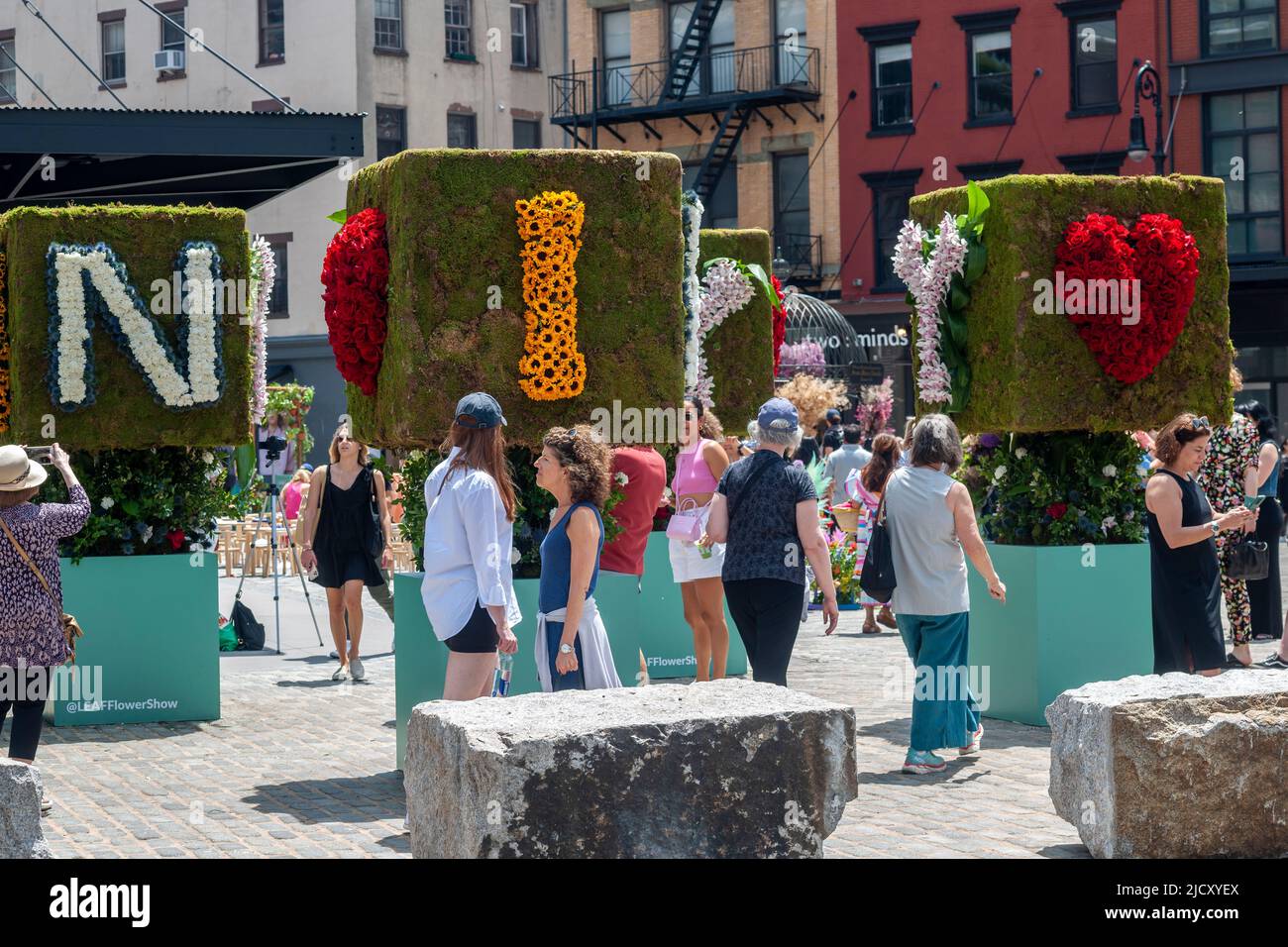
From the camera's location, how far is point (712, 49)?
3941 centimetres

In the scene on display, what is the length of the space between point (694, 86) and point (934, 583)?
1255 inches

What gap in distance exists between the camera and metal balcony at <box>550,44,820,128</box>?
38.2 metres

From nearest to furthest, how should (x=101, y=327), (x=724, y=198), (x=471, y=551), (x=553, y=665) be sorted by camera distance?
(x=471, y=551), (x=553, y=665), (x=101, y=327), (x=724, y=198)

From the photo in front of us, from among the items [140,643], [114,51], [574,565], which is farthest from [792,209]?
[574,565]

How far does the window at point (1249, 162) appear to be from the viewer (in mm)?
33500

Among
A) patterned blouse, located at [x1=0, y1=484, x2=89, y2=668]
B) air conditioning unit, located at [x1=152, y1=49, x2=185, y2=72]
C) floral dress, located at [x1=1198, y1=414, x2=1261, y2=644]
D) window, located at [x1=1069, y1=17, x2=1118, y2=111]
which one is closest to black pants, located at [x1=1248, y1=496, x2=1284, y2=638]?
floral dress, located at [x1=1198, y1=414, x2=1261, y2=644]

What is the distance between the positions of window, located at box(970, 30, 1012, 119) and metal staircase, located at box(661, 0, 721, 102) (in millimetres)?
5771

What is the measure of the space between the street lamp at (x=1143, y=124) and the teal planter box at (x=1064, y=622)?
1587 centimetres

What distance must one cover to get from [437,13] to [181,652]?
32.2 m

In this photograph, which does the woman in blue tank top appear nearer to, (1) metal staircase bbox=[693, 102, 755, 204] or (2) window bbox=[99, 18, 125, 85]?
(1) metal staircase bbox=[693, 102, 755, 204]

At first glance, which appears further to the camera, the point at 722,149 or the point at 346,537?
the point at 722,149

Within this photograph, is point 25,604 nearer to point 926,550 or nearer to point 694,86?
point 926,550

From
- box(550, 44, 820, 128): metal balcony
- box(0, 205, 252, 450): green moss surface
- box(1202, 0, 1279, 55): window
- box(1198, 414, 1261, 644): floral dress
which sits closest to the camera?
box(0, 205, 252, 450): green moss surface

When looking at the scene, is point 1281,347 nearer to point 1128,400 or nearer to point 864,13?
point 864,13
